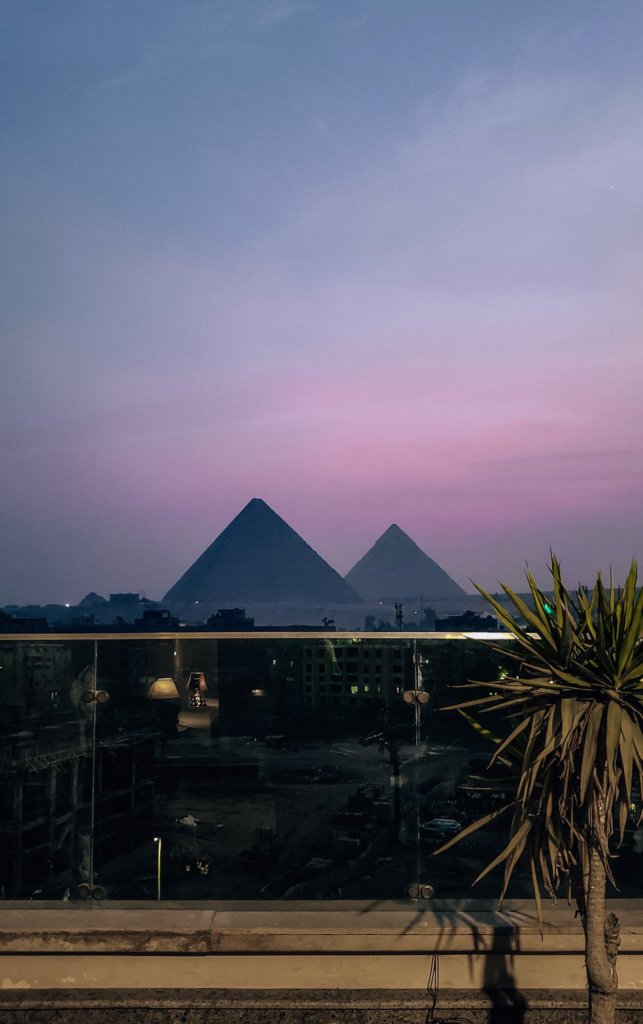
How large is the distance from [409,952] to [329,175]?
14404mm

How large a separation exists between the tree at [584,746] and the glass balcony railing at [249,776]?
1.12 meters

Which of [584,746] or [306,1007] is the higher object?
[584,746]

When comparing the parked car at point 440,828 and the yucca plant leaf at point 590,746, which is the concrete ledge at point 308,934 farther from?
the yucca plant leaf at point 590,746

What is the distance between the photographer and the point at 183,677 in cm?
461

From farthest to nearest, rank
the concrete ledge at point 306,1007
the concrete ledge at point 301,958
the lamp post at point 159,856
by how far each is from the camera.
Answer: the lamp post at point 159,856, the concrete ledge at point 301,958, the concrete ledge at point 306,1007

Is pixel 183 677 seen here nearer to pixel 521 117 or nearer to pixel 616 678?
pixel 616 678

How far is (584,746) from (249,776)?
83.9 inches

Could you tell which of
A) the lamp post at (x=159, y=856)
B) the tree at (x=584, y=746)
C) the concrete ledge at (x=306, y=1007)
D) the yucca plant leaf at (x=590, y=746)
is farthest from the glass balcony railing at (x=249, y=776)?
the yucca plant leaf at (x=590, y=746)

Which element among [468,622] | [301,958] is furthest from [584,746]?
[468,622]

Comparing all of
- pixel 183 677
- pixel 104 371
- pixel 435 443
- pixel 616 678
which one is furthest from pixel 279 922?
pixel 435 443

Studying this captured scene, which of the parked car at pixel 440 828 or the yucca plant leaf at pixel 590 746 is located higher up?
the yucca plant leaf at pixel 590 746

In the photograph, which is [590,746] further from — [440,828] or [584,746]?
[440,828]

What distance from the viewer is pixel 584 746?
3.00 meters

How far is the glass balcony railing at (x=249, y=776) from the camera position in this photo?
448cm
